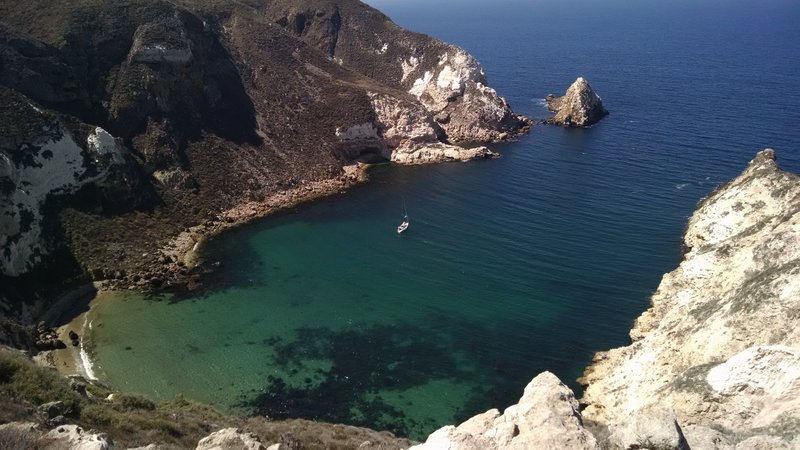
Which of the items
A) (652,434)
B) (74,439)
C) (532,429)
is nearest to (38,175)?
(74,439)

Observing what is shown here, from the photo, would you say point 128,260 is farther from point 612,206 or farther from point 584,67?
point 584,67

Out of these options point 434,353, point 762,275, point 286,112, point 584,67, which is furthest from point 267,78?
point 584,67

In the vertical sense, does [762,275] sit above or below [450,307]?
above

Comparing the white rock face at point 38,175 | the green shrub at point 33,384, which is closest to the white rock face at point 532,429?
the green shrub at point 33,384

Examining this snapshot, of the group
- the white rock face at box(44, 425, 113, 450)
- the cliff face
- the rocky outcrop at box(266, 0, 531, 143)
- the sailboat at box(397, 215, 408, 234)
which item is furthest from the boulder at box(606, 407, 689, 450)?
the rocky outcrop at box(266, 0, 531, 143)

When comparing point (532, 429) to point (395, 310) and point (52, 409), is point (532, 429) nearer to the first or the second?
point (52, 409)

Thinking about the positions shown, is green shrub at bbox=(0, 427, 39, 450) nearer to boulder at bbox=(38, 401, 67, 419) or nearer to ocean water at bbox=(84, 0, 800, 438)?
boulder at bbox=(38, 401, 67, 419)
